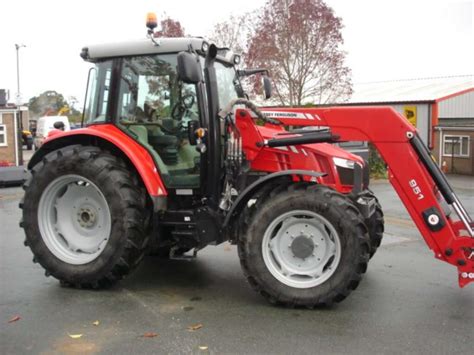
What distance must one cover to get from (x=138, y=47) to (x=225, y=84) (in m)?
0.98

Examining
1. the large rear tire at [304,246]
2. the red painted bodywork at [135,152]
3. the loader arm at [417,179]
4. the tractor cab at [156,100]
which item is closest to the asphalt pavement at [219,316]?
the large rear tire at [304,246]

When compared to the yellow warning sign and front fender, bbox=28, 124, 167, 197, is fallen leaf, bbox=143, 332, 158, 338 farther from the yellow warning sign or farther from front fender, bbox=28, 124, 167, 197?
the yellow warning sign

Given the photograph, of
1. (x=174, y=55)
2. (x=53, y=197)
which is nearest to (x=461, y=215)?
(x=174, y=55)

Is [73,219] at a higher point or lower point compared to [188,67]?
lower

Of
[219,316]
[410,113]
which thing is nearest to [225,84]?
[219,316]

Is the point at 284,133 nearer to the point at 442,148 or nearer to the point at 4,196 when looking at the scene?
the point at 4,196

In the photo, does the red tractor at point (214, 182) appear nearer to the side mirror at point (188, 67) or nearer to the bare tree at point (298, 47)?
the side mirror at point (188, 67)

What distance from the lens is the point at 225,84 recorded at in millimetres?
5812

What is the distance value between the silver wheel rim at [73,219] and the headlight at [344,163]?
7.75 feet

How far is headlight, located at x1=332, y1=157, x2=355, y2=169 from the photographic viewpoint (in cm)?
529

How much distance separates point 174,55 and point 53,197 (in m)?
1.97

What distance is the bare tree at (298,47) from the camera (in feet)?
61.5

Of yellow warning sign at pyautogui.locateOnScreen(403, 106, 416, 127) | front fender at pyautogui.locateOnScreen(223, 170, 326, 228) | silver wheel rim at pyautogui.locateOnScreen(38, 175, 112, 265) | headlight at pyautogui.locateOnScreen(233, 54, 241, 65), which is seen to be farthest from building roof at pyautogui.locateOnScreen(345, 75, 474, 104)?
front fender at pyautogui.locateOnScreen(223, 170, 326, 228)

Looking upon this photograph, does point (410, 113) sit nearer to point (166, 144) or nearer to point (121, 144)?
point (166, 144)
